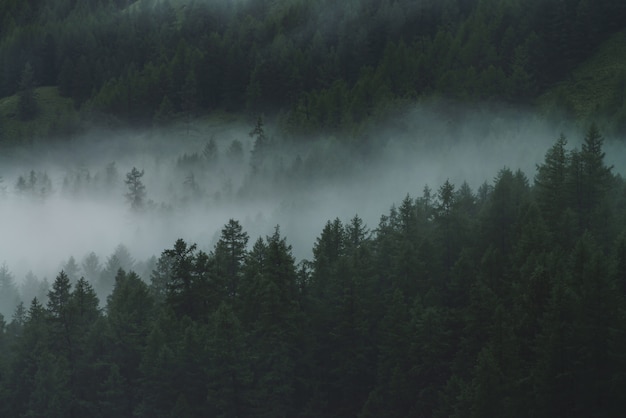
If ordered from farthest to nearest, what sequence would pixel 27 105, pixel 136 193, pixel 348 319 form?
pixel 27 105 < pixel 136 193 < pixel 348 319

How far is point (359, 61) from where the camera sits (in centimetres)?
16800

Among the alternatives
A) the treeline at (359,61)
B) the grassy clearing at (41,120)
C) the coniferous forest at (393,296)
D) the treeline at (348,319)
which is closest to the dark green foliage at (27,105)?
the grassy clearing at (41,120)

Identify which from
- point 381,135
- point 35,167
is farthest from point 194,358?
point 35,167

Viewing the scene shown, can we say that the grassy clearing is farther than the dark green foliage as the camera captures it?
No

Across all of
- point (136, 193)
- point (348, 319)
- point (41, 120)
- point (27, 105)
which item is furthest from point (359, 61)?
point (348, 319)

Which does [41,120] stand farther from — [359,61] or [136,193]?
[359,61]

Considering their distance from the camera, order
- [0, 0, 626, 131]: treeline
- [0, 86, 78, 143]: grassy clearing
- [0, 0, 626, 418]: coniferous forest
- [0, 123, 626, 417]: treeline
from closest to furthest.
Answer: [0, 0, 626, 418]: coniferous forest → [0, 123, 626, 417]: treeline → [0, 0, 626, 131]: treeline → [0, 86, 78, 143]: grassy clearing

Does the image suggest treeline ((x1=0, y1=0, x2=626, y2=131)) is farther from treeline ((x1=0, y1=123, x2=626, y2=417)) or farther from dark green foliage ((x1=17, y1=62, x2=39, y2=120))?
treeline ((x1=0, y1=123, x2=626, y2=417))

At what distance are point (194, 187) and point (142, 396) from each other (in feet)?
265

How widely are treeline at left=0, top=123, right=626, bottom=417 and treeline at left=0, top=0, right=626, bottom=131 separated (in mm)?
63607

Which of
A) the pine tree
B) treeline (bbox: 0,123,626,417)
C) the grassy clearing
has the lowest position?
treeline (bbox: 0,123,626,417)

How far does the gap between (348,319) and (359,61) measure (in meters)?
107

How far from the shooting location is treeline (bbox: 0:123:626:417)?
5962 centimetres

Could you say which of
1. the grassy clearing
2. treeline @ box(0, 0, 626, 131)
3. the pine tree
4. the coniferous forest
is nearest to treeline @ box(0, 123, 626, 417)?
the coniferous forest
